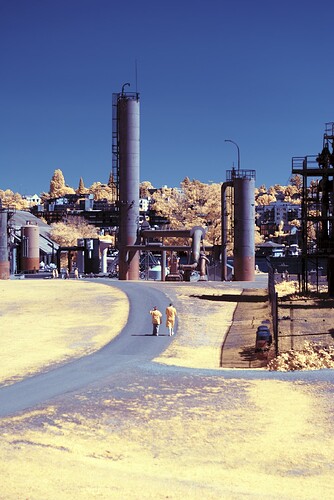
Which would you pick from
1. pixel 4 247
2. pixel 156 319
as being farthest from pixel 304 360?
pixel 4 247

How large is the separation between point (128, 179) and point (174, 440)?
4804cm

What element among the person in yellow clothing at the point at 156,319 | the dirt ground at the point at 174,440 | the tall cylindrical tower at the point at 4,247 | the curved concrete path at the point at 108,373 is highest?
the tall cylindrical tower at the point at 4,247

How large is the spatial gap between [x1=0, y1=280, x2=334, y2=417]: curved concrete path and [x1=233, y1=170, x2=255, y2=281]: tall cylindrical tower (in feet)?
107

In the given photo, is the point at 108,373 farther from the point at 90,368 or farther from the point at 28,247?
the point at 28,247

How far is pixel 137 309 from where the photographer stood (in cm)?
3781

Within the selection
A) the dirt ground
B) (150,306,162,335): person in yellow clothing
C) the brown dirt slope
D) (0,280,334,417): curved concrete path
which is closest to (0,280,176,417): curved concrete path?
(0,280,334,417): curved concrete path

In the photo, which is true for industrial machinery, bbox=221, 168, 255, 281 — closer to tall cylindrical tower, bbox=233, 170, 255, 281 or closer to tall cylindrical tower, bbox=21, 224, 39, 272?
tall cylindrical tower, bbox=233, 170, 255, 281

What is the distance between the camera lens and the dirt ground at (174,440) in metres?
11.8

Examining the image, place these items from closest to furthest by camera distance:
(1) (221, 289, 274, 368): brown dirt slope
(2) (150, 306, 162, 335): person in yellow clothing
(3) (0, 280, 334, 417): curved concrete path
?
(3) (0, 280, 334, 417): curved concrete path
(1) (221, 289, 274, 368): brown dirt slope
(2) (150, 306, 162, 335): person in yellow clothing

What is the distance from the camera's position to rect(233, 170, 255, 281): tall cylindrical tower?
61031 millimetres

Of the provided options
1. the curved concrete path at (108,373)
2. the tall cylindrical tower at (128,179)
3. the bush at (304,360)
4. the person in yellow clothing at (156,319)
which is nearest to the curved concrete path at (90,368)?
the curved concrete path at (108,373)

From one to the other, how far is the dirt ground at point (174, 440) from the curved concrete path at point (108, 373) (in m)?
0.49

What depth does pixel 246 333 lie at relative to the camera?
31.6m

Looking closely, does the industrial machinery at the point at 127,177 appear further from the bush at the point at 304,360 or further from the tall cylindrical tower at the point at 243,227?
the bush at the point at 304,360
